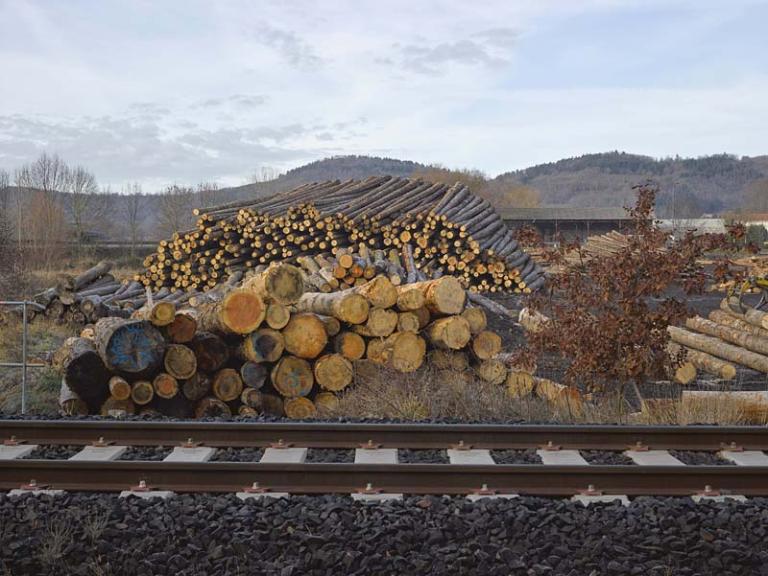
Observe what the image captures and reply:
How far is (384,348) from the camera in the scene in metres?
10.9

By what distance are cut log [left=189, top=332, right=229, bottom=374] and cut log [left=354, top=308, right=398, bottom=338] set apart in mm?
1766

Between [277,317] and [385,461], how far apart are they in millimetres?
3936

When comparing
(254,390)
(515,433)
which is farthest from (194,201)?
(515,433)

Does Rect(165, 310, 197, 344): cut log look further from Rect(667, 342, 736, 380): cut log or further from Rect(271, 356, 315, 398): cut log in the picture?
Rect(667, 342, 736, 380): cut log

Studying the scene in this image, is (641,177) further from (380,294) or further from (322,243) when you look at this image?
(380,294)

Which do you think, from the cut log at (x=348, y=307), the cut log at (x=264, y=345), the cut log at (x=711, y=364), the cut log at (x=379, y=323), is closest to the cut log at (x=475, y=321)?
the cut log at (x=379, y=323)

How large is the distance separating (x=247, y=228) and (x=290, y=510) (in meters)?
16.1

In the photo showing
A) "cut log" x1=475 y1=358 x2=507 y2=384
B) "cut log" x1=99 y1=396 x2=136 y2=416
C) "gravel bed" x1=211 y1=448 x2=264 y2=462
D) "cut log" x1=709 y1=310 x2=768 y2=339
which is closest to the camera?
"gravel bed" x1=211 y1=448 x2=264 y2=462

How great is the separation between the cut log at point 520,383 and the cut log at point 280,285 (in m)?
2.94

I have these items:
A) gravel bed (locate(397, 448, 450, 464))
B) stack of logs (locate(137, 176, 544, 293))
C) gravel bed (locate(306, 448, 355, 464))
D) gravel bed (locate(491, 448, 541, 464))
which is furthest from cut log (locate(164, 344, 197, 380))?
stack of logs (locate(137, 176, 544, 293))

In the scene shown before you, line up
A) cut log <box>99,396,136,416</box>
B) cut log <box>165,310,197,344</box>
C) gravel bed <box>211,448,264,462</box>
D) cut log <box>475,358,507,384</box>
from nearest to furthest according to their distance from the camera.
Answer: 1. gravel bed <box>211,448,264,462</box>
2. cut log <box>99,396,136,416</box>
3. cut log <box>165,310,197,344</box>
4. cut log <box>475,358,507,384</box>

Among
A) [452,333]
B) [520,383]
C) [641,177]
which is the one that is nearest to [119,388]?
[452,333]

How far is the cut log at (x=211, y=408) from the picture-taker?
10.6 m

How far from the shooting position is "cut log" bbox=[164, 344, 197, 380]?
34.0 feet
